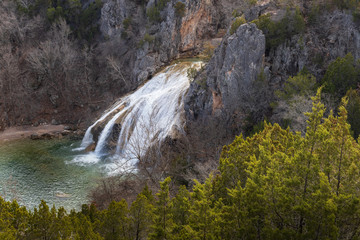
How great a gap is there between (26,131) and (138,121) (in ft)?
49.5

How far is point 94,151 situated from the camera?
23.4m

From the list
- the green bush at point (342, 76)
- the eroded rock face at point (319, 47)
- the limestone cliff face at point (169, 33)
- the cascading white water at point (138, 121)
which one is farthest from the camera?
the limestone cliff face at point (169, 33)

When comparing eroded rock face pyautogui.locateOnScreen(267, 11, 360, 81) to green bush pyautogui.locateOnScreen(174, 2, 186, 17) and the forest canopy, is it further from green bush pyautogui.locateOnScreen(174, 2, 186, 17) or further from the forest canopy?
green bush pyautogui.locateOnScreen(174, 2, 186, 17)

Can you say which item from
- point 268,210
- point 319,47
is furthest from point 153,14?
point 268,210

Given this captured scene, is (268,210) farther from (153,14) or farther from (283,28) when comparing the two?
(153,14)

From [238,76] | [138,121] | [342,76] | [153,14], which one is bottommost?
[138,121]

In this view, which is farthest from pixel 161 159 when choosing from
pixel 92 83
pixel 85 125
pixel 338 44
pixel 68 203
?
pixel 92 83

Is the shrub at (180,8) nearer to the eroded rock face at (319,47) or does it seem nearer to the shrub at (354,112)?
the eroded rock face at (319,47)

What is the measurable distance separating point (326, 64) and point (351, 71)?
2151mm

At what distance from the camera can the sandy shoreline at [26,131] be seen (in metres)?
28.6

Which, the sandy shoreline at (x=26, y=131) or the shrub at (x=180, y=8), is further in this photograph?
the shrub at (x=180, y=8)

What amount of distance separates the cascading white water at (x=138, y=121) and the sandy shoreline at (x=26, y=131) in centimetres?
692

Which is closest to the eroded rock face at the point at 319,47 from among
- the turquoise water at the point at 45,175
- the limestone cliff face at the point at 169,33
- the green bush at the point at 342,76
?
the green bush at the point at 342,76

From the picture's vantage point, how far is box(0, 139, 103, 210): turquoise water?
16.8 meters
